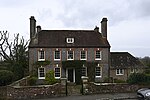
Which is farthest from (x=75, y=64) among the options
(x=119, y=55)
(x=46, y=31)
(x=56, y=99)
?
(x=56, y=99)

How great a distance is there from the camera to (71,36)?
38156 mm

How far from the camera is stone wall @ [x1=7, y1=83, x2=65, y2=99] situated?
22859 mm

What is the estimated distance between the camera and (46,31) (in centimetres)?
3919

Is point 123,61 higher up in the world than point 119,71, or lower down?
higher up

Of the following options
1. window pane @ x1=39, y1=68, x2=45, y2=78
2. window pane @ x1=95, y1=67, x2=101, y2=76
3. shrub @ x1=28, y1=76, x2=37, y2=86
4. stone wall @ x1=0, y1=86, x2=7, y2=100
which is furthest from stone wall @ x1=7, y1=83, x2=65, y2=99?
window pane @ x1=95, y1=67, x2=101, y2=76

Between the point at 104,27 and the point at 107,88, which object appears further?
the point at 104,27

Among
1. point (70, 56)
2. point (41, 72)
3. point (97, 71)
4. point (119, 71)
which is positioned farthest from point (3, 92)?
point (119, 71)

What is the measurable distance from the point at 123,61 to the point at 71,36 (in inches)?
420

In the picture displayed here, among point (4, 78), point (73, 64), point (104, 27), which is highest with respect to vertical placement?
point (104, 27)

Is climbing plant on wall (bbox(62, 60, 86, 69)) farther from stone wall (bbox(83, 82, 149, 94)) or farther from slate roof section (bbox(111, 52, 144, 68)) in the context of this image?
stone wall (bbox(83, 82, 149, 94))

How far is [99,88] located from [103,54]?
1254cm

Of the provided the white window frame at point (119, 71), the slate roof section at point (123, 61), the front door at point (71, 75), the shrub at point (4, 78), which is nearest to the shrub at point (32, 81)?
the front door at point (71, 75)

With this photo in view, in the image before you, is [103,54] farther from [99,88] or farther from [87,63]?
[99,88]

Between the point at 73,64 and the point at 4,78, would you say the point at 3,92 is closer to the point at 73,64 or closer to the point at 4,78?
the point at 4,78
